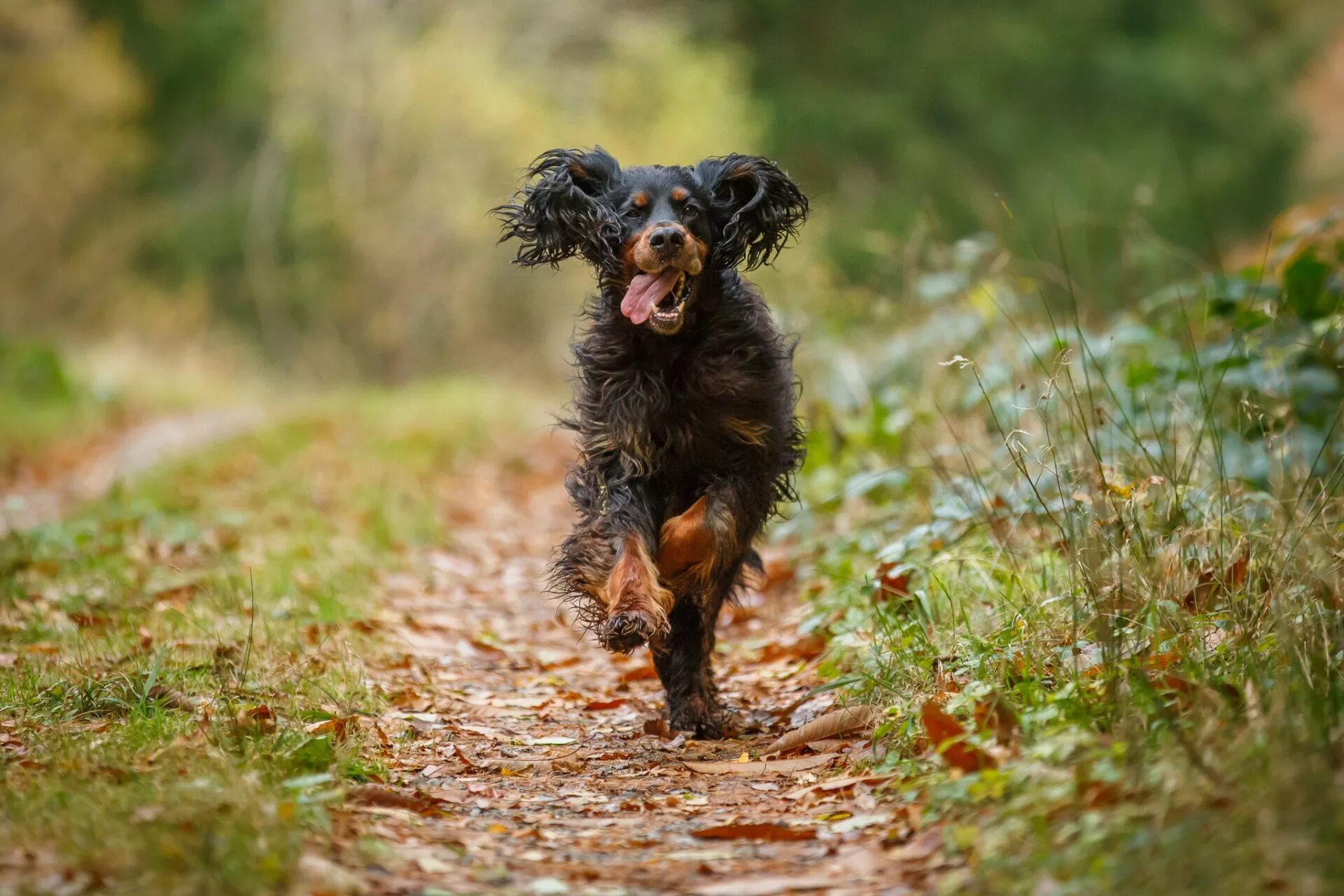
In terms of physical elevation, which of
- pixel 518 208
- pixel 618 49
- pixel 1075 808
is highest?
pixel 618 49

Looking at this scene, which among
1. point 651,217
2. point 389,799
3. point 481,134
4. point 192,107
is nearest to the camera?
point 389,799

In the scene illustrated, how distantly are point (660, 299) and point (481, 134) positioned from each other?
15.4 m

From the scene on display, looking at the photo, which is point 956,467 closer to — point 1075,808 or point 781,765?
point 781,765

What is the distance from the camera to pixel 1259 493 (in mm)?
4277

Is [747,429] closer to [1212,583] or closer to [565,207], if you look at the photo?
[565,207]

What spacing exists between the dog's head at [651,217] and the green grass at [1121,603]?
89cm

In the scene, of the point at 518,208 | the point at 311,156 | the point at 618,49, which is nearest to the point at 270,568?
the point at 518,208

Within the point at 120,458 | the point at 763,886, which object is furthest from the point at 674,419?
the point at 120,458

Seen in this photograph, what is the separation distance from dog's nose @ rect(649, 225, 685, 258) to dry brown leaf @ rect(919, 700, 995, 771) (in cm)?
167

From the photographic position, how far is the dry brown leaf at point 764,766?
377 centimetres

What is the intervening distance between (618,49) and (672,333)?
18451mm

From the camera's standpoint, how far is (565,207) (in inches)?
186

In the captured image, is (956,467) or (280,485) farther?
(280,485)

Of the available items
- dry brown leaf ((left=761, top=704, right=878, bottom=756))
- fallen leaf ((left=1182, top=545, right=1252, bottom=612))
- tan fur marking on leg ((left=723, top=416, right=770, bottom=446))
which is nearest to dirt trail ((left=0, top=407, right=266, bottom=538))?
tan fur marking on leg ((left=723, top=416, right=770, bottom=446))
